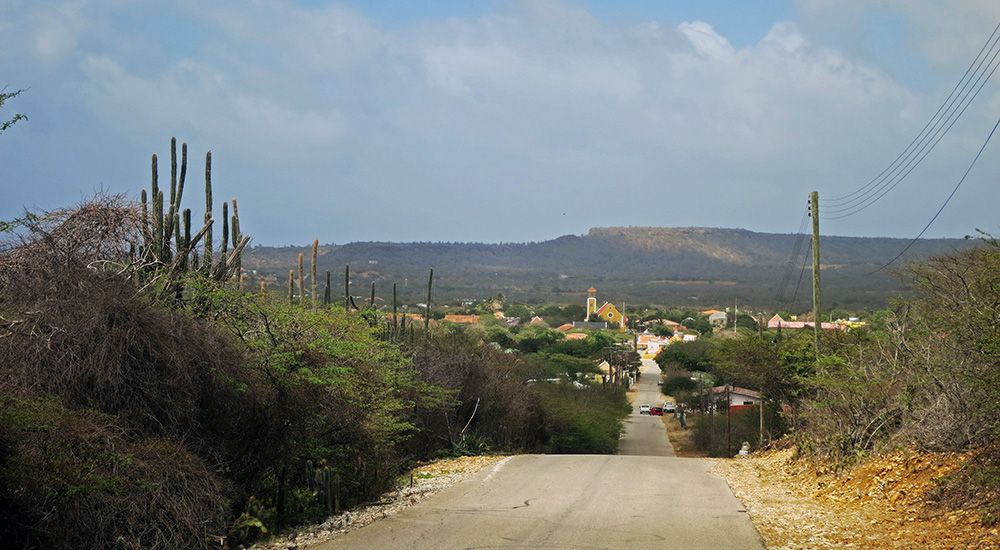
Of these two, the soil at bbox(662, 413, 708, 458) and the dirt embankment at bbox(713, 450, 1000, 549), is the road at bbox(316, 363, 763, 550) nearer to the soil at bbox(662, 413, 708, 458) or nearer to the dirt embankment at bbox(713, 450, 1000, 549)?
the dirt embankment at bbox(713, 450, 1000, 549)

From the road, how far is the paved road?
1198 inches

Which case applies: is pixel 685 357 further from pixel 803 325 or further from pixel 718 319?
pixel 718 319

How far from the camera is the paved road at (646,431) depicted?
57.1 metres

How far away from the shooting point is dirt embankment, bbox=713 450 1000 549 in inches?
527

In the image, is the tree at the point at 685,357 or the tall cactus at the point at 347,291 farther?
the tree at the point at 685,357

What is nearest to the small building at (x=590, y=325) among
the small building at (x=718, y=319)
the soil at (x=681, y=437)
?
the small building at (x=718, y=319)

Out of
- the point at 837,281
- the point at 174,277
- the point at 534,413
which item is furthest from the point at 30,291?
the point at 837,281

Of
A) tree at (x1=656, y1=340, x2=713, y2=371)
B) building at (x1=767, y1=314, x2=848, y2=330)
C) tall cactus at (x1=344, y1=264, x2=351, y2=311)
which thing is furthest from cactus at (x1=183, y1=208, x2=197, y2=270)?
tree at (x1=656, y1=340, x2=713, y2=371)

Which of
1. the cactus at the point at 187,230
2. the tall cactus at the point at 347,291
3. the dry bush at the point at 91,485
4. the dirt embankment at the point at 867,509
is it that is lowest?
the dirt embankment at the point at 867,509

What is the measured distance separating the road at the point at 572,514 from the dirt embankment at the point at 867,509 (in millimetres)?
557

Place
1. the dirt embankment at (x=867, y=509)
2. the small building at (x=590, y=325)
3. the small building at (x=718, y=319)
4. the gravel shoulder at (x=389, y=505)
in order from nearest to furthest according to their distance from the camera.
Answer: the dirt embankment at (x=867, y=509), the gravel shoulder at (x=389, y=505), the small building at (x=718, y=319), the small building at (x=590, y=325)

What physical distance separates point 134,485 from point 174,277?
4.88 meters

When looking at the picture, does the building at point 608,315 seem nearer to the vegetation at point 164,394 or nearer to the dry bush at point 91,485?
the vegetation at point 164,394

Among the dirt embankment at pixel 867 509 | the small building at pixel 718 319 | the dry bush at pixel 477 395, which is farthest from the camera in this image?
the small building at pixel 718 319
